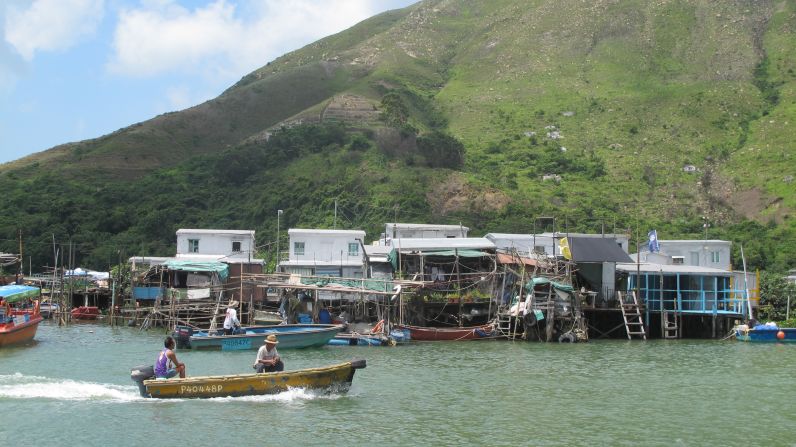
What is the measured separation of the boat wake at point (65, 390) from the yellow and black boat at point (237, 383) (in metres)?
1.29

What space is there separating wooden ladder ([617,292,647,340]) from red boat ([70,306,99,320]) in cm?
4094

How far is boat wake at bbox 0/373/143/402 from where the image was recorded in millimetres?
30266

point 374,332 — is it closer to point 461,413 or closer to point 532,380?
point 532,380

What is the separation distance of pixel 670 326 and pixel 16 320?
40.1 meters

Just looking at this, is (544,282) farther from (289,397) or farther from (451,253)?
(289,397)

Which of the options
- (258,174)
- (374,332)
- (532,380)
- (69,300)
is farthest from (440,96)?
(532,380)

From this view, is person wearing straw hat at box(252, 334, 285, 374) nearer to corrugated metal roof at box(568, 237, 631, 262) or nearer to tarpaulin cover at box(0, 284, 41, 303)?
tarpaulin cover at box(0, 284, 41, 303)

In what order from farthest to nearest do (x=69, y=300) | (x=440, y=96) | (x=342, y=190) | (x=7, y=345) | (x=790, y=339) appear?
(x=440, y=96) < (x=342, y=190) < (x=69, y=300) < (x=790, y=339) < (x=7, y=345)

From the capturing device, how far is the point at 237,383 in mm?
28781

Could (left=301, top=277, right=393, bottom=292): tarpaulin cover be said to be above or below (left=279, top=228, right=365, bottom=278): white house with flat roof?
below

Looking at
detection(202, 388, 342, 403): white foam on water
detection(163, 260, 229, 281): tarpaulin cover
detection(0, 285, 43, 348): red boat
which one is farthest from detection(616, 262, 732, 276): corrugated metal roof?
detection(0, 285, 43, 348): red boat

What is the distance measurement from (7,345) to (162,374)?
21.4 meters

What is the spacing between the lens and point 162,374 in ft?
95.3

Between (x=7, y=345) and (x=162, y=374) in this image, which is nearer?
(x=162, y=374)
